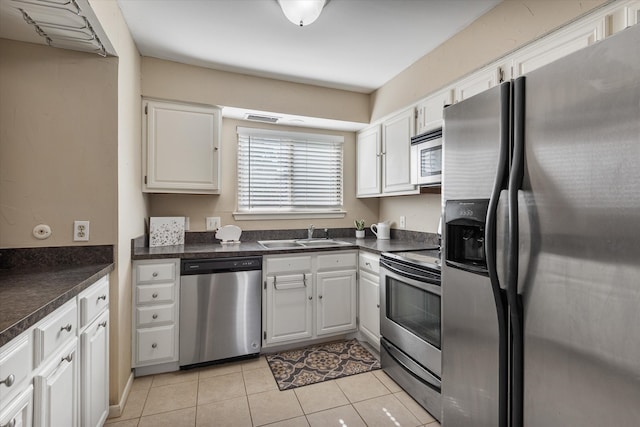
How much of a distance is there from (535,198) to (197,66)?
8.98 ft

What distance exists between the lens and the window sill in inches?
127

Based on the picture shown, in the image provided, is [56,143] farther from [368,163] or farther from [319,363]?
[368,163]

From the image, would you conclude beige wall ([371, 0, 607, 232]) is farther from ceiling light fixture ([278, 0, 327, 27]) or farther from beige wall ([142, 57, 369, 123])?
ceiling light fixture ([278, 0, 327, 27])

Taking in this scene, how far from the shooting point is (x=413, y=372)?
6.72ft

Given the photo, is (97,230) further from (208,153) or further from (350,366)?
(350,366)

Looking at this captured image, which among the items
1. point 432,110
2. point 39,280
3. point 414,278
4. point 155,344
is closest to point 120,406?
point 155,344

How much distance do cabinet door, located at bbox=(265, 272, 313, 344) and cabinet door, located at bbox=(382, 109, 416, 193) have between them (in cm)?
114

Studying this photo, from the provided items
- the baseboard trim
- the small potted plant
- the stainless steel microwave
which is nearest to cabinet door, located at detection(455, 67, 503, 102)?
the stainless steel microwave

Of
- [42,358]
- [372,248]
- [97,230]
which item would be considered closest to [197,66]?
[97,230]

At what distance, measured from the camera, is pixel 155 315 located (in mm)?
2326

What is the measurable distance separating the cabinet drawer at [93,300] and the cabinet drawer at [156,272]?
430 mm

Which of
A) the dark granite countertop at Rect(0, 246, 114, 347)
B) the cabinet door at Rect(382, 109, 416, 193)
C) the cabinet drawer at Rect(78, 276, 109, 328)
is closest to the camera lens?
the dark granite countertop at Rect(0, 246, 114, 347)

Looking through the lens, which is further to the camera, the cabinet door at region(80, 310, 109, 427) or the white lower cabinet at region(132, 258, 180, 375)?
the white lower cabinet at region(132, 258, 180, 375)

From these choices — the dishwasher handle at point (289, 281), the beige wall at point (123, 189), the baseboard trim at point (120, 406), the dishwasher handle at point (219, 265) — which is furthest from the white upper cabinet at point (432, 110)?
the baseboard trim at point (120, 406)
